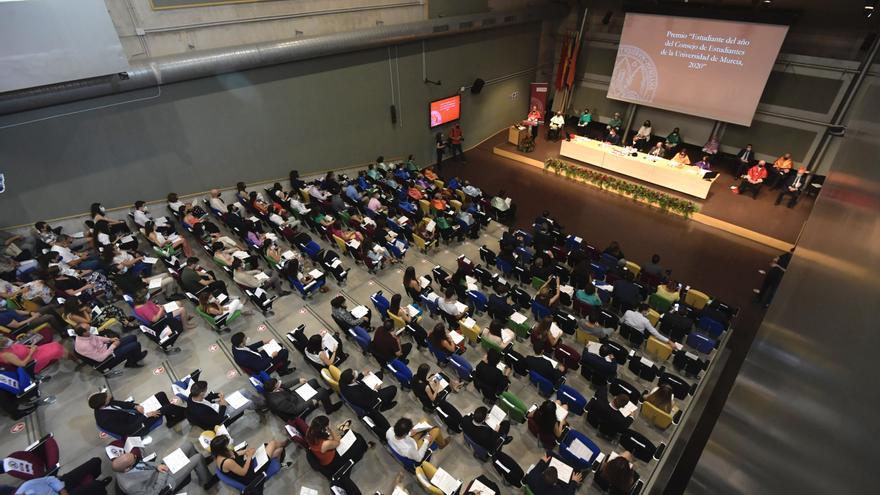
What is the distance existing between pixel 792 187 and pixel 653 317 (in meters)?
7.81

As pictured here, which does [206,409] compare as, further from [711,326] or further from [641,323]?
[711,326]

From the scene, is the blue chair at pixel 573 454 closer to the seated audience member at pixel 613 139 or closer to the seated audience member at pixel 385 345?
the seated audience member at pixel 385 345

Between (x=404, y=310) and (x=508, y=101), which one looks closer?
(x=404, y=310)

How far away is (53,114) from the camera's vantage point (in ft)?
28.1

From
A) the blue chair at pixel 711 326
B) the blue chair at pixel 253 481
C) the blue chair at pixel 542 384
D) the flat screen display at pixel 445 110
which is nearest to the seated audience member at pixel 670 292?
the blue chair at pixel 711 326

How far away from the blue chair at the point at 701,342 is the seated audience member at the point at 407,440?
15.8 feet

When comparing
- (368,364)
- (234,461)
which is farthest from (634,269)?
(234,461)

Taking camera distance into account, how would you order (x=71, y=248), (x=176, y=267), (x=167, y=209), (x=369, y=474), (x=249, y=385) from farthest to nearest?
(x=167, y=209) → (x=71, y=248) → (x=176, y=267) → (x=249, y=385) → (x=369, y=474)

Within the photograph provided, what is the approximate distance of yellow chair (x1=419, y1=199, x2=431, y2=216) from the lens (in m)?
11.2

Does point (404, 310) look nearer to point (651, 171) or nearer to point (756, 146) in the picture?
point (651, 171)

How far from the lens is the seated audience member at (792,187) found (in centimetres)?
1175

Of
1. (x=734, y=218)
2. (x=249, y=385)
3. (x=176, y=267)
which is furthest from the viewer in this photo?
(x=734, y=218)

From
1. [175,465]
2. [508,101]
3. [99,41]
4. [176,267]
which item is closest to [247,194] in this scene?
[176,267]

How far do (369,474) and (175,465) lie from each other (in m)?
2.38
